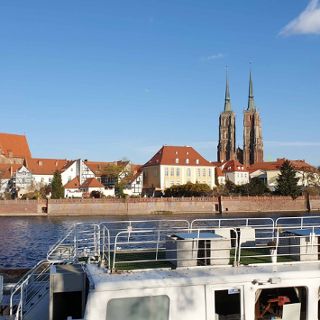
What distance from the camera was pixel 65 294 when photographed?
7.67m

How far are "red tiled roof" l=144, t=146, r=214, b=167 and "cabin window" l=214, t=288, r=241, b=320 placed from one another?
9026 centimetres

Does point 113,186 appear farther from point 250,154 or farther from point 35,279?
point 35,279

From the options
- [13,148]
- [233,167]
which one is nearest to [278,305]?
[13,148]

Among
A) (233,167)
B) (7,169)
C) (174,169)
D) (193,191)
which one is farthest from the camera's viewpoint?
(233,167)

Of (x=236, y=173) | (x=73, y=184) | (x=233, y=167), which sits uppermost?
(x=233, y=167)

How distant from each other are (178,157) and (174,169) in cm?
274

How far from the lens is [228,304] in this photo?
7203 millimetres

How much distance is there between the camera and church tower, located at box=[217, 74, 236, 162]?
152 m

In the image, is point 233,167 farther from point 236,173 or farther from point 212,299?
point 212,299

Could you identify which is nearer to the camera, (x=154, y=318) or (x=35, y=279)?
(x=154, y=318)

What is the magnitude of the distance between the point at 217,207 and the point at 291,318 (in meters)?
76.1

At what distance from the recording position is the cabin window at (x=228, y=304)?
23.3 feet

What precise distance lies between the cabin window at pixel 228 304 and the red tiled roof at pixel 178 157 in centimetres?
9026

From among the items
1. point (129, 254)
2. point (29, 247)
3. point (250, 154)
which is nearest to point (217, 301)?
point (129, 254)
